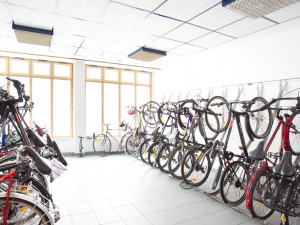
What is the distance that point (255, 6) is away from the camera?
2.60 meters

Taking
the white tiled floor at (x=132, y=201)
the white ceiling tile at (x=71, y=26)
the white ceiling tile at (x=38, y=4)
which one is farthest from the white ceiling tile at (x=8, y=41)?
the white tiled floor at (x=132, y=201)

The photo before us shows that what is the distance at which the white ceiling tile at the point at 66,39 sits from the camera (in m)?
3.88

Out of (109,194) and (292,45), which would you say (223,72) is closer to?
(292,45)

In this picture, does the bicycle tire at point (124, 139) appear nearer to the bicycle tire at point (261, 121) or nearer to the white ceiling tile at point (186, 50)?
the white ceiling tile at point (186, 50)

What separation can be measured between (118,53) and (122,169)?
272 centimetres

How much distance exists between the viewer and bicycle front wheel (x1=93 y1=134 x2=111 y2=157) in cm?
623

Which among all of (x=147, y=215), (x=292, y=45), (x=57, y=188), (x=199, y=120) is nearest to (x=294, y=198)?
(x=147, y=215)

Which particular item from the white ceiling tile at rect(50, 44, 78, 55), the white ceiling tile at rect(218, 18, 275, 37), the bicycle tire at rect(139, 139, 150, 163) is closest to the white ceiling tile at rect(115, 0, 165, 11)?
the white ceiling tile at rect(218, 18, 275, 37)

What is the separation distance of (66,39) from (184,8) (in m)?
2.47

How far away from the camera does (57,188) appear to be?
3.55 m

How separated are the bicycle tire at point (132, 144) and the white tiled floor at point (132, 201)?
146 cm

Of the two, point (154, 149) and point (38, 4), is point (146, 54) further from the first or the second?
point (38, 4)

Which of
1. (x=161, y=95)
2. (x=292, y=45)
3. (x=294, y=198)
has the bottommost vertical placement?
(x=294, y=198)

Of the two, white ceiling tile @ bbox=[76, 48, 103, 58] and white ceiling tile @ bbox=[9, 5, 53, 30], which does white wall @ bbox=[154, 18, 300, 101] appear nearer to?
white ceiling tile @ bbox=[76, 48, 103, 58]
